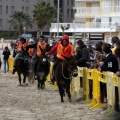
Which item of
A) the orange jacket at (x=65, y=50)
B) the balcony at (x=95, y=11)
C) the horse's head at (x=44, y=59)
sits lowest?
the horse's head at (x=44, y=59)

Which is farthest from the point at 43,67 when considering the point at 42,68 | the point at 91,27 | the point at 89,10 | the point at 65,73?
the point at 89,10

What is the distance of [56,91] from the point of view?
21.9m

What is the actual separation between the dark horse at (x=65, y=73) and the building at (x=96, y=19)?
171ft

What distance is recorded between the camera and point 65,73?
58.1 ft

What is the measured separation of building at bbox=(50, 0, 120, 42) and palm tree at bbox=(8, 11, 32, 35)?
108 ft

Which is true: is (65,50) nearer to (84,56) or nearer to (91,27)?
(84,56)

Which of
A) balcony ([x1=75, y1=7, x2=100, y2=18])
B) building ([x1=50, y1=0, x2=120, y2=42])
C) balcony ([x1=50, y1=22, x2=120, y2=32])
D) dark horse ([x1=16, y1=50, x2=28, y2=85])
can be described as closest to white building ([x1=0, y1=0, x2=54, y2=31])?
building ([x1=50, y1=0, x2=120, y2=42])

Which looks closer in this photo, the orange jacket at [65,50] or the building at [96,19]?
the orange jacket at [65,50]

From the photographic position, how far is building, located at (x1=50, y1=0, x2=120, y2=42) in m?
73.7

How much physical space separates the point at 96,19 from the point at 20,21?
40714 mm

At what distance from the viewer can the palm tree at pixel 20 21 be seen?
11662 cm

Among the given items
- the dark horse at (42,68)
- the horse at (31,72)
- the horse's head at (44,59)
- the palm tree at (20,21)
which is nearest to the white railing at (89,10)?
the palm tree at (20,21)

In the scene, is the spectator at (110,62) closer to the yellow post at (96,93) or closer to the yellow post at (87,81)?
the yellow post at (96,93)

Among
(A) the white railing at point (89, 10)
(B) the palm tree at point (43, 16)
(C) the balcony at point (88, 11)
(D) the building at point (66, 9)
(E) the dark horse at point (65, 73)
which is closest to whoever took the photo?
(E) the dark horse at point (65, 73)
